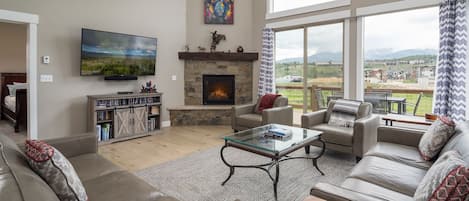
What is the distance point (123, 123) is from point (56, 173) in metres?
3.50

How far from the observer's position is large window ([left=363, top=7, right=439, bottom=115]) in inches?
164

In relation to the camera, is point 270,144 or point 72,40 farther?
point 72,40

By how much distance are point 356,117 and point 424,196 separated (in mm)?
2625

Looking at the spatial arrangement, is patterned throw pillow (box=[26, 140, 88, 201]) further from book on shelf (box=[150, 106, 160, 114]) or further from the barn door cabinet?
book on shelf (box=[150, 106, 160, 114])

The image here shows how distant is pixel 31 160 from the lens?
1322 mm

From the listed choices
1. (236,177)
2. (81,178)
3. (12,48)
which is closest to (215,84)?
(236,177)

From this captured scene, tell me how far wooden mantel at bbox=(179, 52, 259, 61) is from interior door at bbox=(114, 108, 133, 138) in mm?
1979

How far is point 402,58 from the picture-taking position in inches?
175

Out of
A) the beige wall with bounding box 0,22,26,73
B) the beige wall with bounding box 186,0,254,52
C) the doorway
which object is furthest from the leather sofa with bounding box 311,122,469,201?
the beige wall with bounding box 0,22,26,73

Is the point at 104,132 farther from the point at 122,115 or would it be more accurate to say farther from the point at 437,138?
the point at 437,138

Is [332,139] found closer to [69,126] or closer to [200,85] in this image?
[200,85]

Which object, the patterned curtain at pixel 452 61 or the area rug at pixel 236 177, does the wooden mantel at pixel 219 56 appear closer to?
the area rug at pixel 236 177

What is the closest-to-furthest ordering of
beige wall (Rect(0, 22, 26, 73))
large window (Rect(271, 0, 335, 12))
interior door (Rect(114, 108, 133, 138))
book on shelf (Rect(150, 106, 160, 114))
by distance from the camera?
1. interior door (Rect(114, 108, 133, 138))
2. book on shelf (Rect(150, 106, 160, 114))
3. large window (Rect(271, 0, 335, 12))
4. beige wall (Rect(0, 22, 26, 73))

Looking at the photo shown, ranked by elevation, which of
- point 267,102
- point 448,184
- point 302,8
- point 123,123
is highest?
point 302,8
